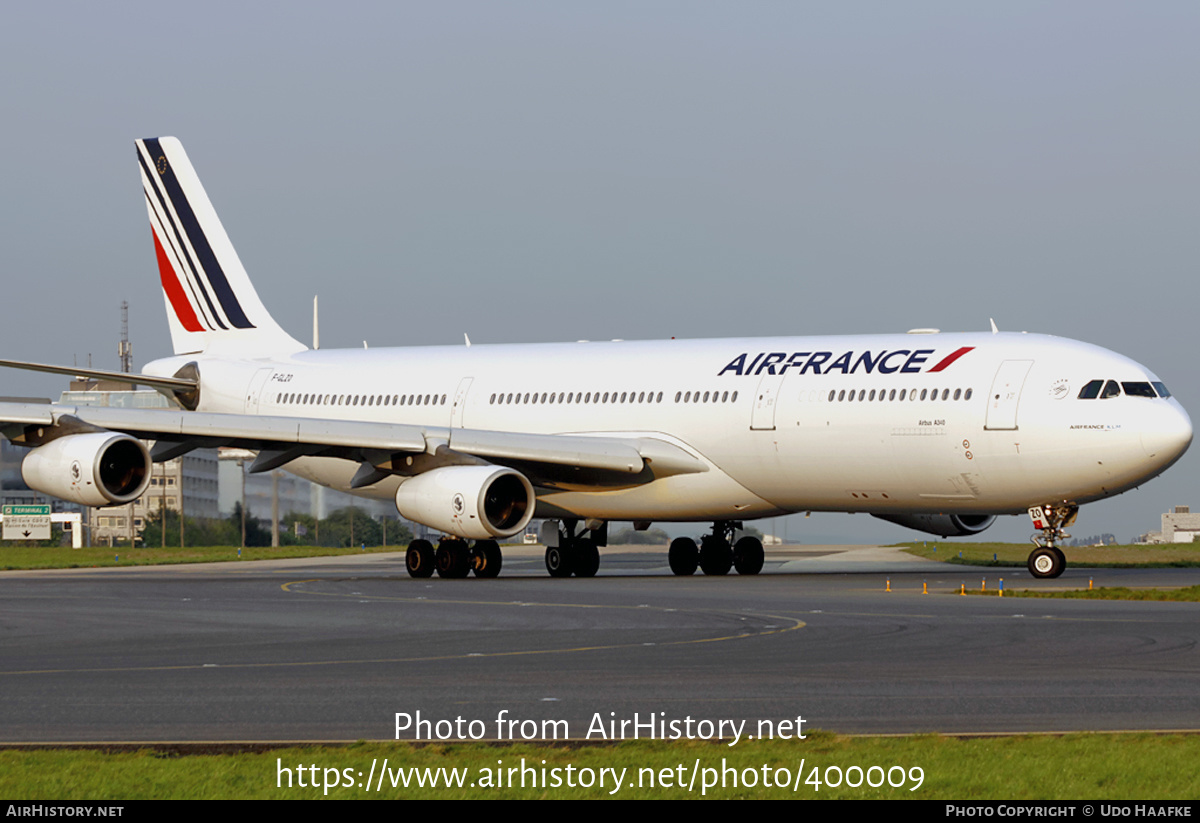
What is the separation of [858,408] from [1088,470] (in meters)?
4.40

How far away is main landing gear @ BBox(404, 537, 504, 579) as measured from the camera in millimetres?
34188

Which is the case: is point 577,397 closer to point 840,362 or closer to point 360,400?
point 360,400

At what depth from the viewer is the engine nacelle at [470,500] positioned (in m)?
31.4

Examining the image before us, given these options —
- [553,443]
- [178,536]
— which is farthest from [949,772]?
[178,536]

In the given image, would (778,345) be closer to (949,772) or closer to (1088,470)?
(1088,470)

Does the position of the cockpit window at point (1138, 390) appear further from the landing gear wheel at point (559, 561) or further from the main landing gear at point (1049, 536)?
the landing gear wheel at point (559, 561)

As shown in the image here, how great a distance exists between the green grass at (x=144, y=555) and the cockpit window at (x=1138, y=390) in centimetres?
2968

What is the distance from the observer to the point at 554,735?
35.6ft

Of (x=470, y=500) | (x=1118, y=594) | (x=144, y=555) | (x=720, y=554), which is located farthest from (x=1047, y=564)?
(x=144, y=555)

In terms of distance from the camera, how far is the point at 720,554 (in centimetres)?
3753

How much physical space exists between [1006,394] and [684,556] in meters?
10.4

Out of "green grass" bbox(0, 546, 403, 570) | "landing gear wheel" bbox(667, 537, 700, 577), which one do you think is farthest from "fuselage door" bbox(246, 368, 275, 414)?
"landing gear wheel" bbox(667, 537, 700, 577)

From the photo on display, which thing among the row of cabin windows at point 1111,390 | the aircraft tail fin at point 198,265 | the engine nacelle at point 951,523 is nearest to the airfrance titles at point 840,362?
the row of cabin windows at point 1111,390

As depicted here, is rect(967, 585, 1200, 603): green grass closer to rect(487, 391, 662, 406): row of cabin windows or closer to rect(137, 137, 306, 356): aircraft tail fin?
rect(487, 391, 662, 406): row of cabin windows
